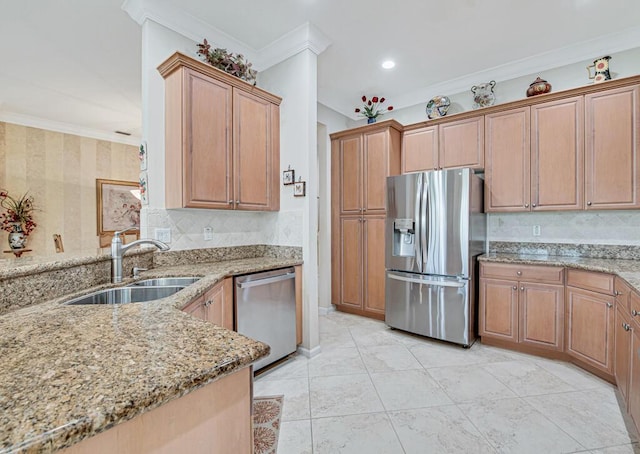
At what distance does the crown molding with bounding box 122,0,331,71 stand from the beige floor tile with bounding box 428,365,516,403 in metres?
2.99

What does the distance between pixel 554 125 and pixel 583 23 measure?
834 millimetres

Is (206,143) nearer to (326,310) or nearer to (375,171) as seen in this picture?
(375,171)

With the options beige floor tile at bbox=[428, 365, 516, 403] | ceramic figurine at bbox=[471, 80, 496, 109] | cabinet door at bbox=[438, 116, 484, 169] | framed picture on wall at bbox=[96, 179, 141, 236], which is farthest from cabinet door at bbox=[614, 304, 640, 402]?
framed picture on wall at bbox=[96, 179, 141, 236]

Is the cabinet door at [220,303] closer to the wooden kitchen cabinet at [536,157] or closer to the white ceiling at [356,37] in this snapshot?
the white ceiling at [356,37]

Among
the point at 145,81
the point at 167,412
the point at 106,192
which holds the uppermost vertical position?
the point at 145,81

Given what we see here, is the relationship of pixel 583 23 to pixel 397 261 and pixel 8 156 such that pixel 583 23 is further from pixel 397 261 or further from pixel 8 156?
pixel 8 156

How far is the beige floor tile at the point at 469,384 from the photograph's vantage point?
2.08 m

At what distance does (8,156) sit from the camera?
4.35m

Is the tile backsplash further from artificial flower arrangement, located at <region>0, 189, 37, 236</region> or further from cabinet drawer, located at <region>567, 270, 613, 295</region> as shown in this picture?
artificial flower arrangement, located at <region>0, 189, 37, 236</region>

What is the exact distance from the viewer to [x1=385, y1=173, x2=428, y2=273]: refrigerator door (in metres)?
3.06

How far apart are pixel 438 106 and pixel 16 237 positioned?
5.95m

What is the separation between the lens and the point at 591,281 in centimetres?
232

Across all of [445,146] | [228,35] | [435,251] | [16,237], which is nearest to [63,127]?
[16,237]

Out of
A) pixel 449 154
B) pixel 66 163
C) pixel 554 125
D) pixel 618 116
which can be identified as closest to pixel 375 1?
pixel 449 154
